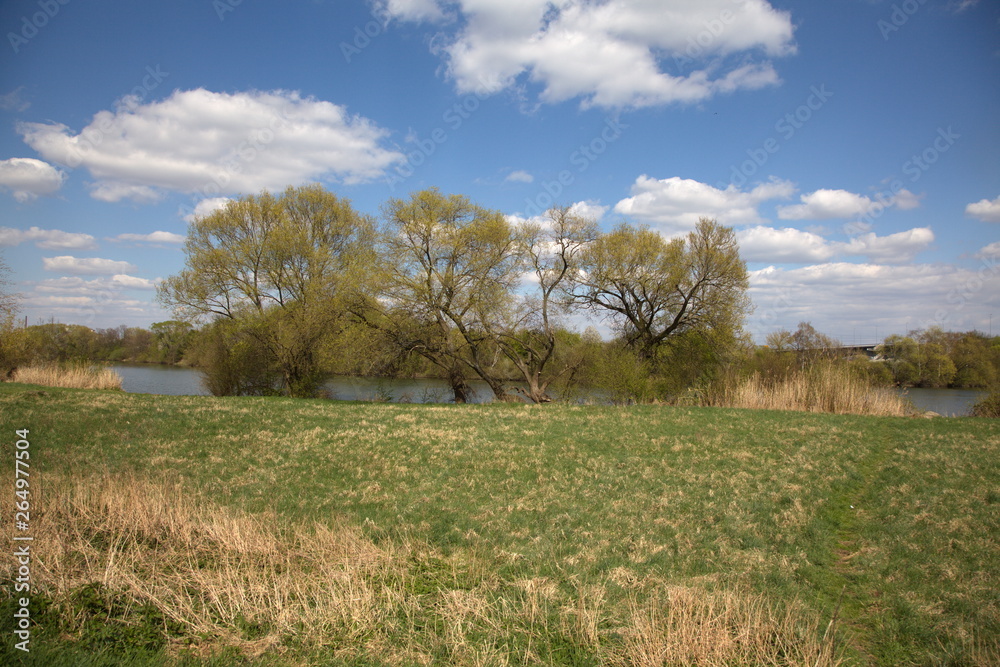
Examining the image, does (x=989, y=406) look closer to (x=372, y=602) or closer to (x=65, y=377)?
(x=372, y=602)

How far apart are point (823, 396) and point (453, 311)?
14.7m

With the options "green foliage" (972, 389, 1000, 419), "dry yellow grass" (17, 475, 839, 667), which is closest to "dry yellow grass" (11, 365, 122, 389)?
"dry yellow grass" (17, 475, 839, 667)

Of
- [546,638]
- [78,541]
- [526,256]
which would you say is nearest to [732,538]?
[546,638]

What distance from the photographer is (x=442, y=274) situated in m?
22.5

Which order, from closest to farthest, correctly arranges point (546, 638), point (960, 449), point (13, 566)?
point (546, 638)
point (13, 566)
point (960, 449)

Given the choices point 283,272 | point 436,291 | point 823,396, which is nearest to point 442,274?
point 436,291

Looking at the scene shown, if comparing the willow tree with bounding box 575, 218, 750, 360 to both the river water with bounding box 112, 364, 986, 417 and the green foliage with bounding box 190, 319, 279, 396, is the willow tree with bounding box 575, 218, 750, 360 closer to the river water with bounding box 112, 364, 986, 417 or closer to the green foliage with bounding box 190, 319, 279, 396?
the river water with bounding box 112, 364, 986, 417

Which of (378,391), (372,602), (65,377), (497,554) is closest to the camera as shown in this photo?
(372,602)

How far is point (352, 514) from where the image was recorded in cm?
610

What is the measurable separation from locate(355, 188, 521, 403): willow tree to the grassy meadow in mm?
12723

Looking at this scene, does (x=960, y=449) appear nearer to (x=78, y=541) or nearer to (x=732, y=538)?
(x=732, y=538)

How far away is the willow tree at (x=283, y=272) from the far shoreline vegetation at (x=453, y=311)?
A: 0.24 feet

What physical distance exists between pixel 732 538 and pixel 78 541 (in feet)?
21.3

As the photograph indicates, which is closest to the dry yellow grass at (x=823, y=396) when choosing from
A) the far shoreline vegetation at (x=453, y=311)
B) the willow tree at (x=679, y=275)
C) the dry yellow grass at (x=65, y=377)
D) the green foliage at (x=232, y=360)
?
the far shoreline vegetation at (x=453, y=311)
